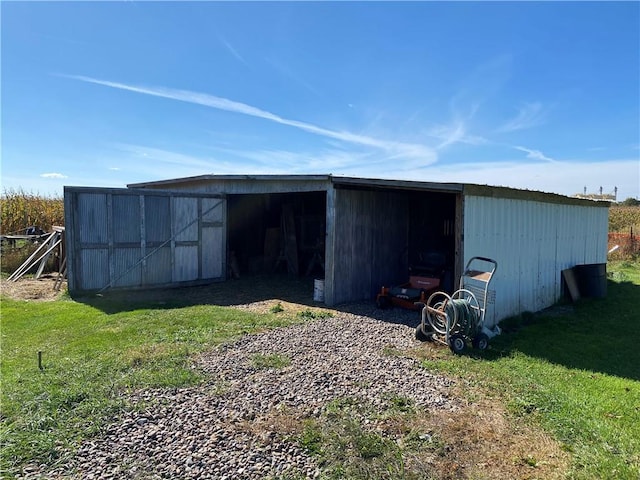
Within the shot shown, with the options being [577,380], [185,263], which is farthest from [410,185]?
[185,263]

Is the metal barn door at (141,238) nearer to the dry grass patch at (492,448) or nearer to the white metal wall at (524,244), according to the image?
the white metal wall at (524,244)

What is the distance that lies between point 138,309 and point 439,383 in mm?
5525

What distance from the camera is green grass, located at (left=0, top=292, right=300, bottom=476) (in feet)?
10.7

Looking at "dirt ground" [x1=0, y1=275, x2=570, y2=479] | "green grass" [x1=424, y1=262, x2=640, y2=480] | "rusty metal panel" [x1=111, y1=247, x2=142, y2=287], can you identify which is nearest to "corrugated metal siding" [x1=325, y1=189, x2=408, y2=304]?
"green grass" [x1=424, y1=262, x2=640, y2=480]

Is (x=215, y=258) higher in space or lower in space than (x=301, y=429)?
higher

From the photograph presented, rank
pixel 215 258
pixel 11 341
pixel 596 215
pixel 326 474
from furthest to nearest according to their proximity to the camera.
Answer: pixel 596 215 → pixel 215 258 → pixel 11 341 → pixel 326 474

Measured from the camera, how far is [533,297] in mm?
8523

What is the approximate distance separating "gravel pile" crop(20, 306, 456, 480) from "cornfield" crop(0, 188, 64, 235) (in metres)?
12.8

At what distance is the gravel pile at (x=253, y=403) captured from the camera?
9.35 ft

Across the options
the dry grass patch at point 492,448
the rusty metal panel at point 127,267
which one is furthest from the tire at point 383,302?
the rusty metal panel at point 127,267

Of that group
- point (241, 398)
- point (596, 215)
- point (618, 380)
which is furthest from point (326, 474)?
point (596, 215)

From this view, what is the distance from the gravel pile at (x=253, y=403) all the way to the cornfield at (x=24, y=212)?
12769mm

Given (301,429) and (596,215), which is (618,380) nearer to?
(301,429)

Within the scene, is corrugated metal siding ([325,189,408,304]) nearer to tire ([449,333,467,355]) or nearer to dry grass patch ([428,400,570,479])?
tire ([449,333,467,355])
